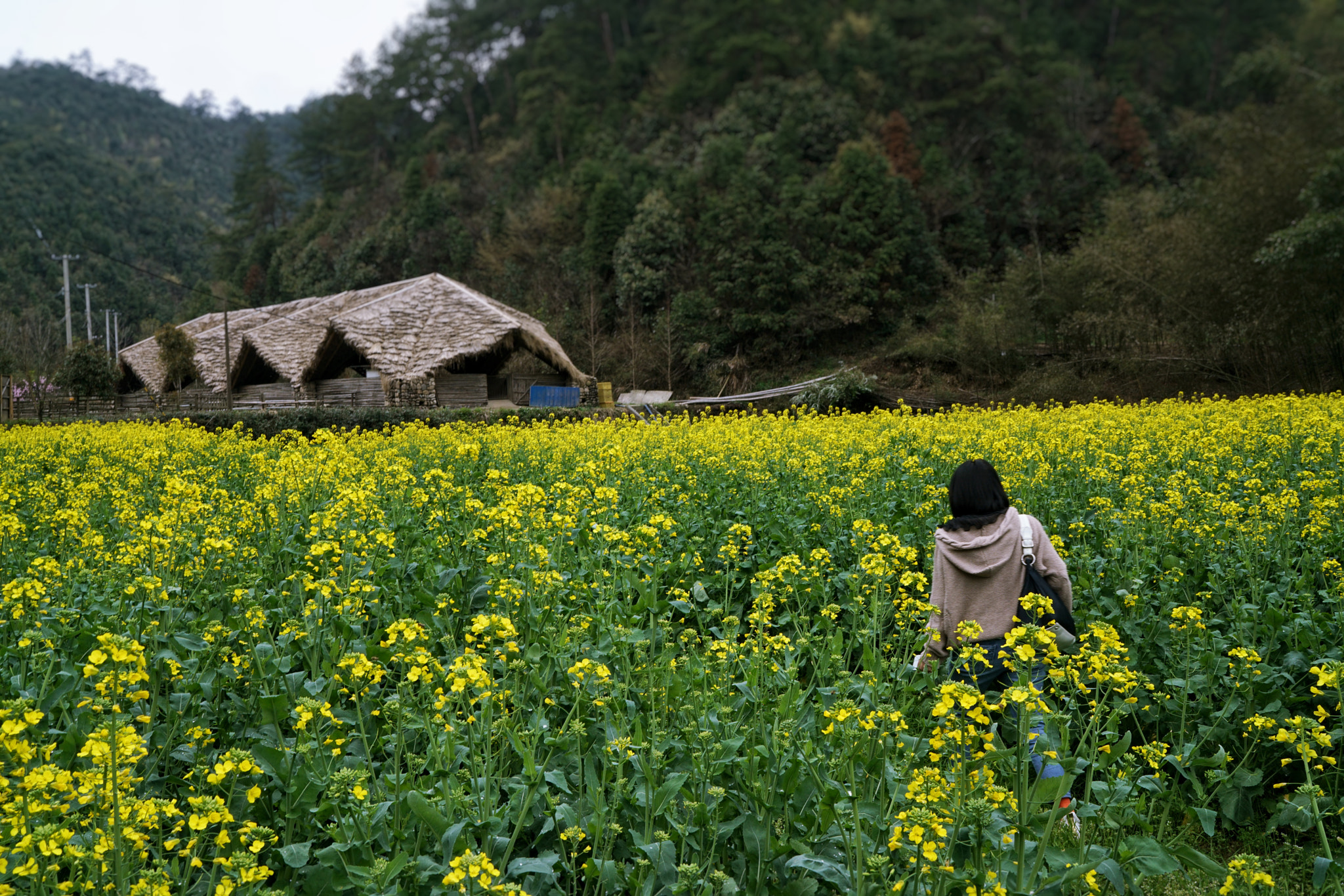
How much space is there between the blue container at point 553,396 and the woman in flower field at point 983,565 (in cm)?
2211

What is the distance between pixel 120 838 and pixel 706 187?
40.2 m

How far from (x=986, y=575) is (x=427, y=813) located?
8.42ft

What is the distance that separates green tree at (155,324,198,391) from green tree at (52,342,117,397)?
175cm

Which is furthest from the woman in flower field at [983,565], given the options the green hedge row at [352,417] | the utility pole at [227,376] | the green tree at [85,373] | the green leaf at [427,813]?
the green tree at [85,373]

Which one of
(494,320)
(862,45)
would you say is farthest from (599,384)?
(862,45)

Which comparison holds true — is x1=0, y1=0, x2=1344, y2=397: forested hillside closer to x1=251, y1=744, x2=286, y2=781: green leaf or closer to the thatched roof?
the thatched roof

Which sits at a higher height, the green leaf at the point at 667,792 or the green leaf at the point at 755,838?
the green leaf at the point at 667,792

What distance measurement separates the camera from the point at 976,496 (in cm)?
350

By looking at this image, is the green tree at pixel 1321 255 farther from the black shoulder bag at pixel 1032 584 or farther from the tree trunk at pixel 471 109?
the tree trunk at pixel 471 109

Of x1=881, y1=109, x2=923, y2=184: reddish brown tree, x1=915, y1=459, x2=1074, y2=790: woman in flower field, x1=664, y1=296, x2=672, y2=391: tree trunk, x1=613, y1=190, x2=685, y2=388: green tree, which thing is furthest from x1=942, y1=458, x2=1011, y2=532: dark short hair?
x1=881, y1=109, x2=923, y2=184: reddish brown tree

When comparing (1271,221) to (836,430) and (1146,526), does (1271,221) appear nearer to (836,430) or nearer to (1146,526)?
(836,430)

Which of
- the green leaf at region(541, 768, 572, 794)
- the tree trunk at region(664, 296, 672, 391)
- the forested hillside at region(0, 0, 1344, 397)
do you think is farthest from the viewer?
the tree trunk at region(664, 296, 672, 391)

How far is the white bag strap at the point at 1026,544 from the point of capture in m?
3.43

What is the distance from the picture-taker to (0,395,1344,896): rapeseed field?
191 centimetres
